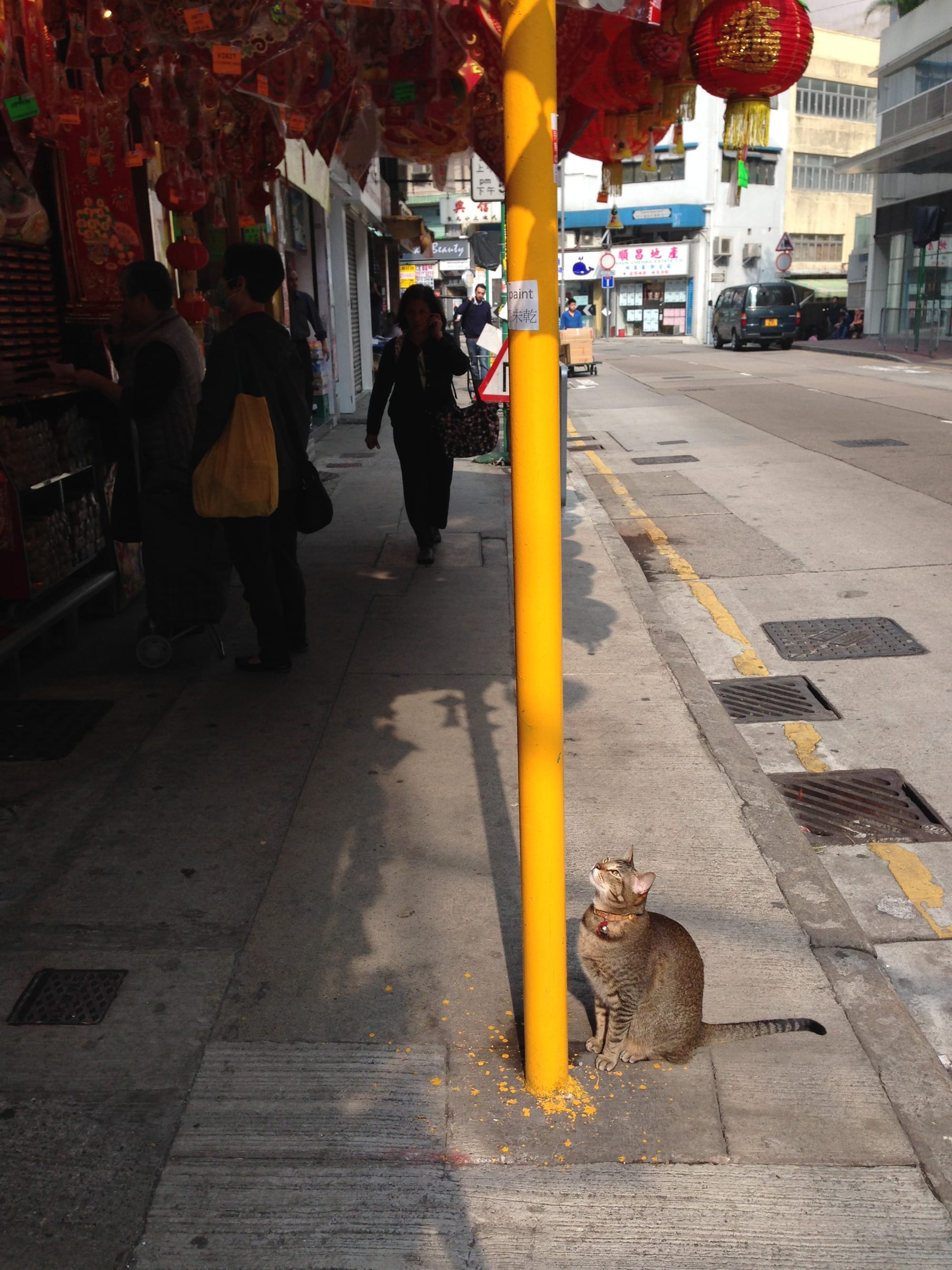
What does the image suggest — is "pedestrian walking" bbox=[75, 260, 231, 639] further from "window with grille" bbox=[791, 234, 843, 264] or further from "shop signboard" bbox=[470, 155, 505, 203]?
"window with grille" bbox=[791, 234, 843, 264]

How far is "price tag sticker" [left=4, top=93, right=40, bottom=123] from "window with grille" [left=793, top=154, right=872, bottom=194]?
5903cm

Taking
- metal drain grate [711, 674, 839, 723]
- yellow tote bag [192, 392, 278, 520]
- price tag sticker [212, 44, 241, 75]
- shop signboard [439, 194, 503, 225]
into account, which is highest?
shop signboard [439, 194, 503, 225]

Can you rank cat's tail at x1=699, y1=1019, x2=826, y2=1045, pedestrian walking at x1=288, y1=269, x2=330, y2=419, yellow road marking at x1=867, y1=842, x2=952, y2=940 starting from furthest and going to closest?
pedestrian walking at x1=288, y1=269, x2=330, y2=419 → yellow road marking at x1=867, y1=842, x2=952, y2=940 → cat's tail at x1=699, y1=1019, x2=826, y2=1045

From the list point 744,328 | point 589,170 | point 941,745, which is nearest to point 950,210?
point 744,328

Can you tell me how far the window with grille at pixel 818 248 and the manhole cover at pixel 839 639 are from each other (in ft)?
186

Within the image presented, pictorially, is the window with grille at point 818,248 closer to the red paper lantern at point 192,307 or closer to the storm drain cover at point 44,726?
the red paper lantern at point 192,307

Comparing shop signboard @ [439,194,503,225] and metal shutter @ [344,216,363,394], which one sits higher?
shop signboard @ [439,194,503,225]

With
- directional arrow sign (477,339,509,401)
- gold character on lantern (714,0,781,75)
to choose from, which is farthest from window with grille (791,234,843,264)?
gold character on lantern (714,0,781,75)

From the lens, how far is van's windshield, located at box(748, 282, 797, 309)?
36750 millimetres

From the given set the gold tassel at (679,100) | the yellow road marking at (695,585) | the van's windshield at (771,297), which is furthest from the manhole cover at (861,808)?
the van's windshield at (771,297)

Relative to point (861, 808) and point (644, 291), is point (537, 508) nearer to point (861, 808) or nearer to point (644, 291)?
point (861, 808)

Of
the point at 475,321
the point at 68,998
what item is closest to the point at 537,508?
the point at 68,998

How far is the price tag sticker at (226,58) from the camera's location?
16.7 feet

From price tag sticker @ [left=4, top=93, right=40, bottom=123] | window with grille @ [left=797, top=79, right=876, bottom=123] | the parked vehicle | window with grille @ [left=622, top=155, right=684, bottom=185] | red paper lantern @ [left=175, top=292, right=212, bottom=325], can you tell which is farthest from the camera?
window with grille @ [left=797, top=79, right=876, bottom=123]
